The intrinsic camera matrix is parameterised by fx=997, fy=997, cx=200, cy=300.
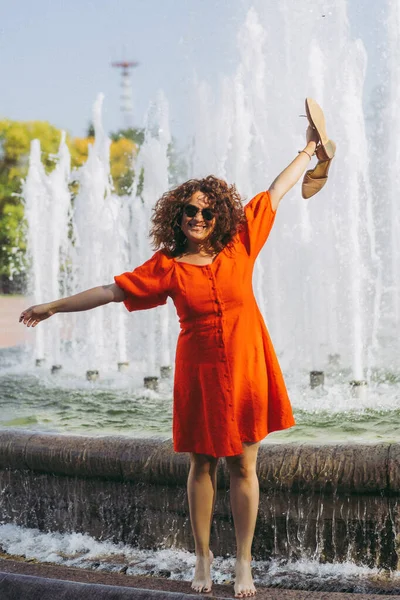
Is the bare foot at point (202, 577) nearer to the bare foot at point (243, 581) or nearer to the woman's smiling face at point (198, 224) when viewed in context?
the bare foot at point (243, 581)

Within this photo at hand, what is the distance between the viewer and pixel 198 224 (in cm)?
359

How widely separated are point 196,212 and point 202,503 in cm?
105

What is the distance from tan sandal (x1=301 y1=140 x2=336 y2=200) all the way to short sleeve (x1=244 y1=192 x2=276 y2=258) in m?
0.19

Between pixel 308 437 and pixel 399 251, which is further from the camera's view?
pixel 399 251

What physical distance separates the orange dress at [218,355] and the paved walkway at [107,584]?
514mm

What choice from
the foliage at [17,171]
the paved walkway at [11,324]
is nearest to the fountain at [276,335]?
the paved walkway at [11,324]

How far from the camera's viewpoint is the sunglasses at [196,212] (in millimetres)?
3554

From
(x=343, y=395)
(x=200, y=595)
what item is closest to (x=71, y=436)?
(x=200, y=595)

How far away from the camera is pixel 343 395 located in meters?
7.49

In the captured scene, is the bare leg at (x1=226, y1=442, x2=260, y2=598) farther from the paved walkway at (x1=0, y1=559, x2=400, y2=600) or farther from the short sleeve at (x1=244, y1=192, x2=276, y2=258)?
the short sleeve at (x1=244, y1=192, x2=276, y2=258)

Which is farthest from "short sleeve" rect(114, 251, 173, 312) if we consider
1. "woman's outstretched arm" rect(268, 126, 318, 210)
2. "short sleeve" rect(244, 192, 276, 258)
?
"woman's outstretched arm" rect(268, 126, 318, 210)

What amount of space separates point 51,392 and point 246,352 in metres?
5.79

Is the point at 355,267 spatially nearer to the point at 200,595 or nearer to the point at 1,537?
the point at 1,537

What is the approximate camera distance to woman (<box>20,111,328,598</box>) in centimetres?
348
